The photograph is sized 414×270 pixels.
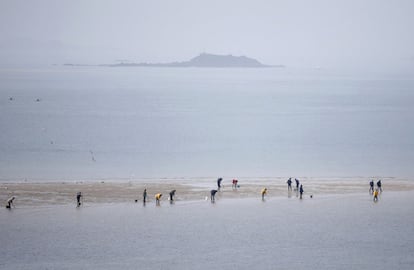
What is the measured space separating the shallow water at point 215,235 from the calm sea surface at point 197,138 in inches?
461

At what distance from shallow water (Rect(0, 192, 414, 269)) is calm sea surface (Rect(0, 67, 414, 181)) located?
38.4 feet

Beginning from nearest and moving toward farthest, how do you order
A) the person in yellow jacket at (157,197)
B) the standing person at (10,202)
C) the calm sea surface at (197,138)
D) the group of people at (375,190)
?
the standing person at (10,202), the person in yellow jacket at (157,197), the group of people at (375,190), the calm sea surface at (197,138)

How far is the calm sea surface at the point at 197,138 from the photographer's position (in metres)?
47.5

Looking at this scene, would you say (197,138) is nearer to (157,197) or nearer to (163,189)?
(163,189)

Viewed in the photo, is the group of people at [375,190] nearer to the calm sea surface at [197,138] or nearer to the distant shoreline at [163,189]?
the distant shoreline at [163,189]

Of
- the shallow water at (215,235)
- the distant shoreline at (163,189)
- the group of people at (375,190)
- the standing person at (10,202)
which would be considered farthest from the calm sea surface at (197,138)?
the shallow water at (215,235)

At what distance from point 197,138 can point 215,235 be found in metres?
41.7

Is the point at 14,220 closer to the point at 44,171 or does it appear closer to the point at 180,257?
the point at 180,257

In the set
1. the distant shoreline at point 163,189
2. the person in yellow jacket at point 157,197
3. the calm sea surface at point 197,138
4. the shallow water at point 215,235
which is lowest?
the shallow water at point 215,235

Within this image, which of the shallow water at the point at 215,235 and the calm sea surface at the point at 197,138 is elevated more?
the calm sea surface at the point at 197,138

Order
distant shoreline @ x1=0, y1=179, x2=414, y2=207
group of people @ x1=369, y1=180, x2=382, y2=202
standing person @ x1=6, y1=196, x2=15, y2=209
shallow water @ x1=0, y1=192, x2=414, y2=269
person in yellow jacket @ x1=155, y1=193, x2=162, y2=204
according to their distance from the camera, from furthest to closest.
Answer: group of people @ x1=369, y1=180, x2=382, y2=202 < distant shoreline @ x1=0, y1=179, x2=414, y2=207 < person in yellow jacket @ x1=155, y1=193, x2=162, y2=204 < standing person @ x1=6, y1=196, x2=15, y2=209 < shallow water @ x1=0, y1=192, x2=414, y2=269

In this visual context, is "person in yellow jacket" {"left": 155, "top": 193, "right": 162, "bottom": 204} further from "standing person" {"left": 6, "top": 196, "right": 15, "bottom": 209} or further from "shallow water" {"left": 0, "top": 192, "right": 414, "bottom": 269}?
"standing person" {"left": 6, "top": 196, "right": 15, "bottom": 209}

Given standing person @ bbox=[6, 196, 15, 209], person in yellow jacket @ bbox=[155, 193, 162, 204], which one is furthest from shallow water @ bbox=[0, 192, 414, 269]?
standing person @ bbox=[6, 196, 15, 209]

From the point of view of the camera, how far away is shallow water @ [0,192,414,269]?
2445 centimetres
